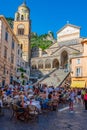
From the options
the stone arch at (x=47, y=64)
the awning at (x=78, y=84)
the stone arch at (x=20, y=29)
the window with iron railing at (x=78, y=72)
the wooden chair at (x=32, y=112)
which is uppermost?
the stone arch at (x=20, y=29)

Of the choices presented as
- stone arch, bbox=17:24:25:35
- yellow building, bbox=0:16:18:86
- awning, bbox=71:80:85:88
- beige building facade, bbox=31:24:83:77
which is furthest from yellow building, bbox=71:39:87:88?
stone arch, bbox=17:24:25:35

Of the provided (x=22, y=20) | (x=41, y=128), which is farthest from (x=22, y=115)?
(x=22, y=20)

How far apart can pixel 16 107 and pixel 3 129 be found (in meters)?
2.72

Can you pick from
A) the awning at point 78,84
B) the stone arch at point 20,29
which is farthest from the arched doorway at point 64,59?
the awning at point 78,84

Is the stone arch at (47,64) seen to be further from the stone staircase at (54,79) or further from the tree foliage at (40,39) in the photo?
the tree foliage at (40,39)

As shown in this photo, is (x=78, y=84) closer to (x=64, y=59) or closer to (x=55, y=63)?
(x=55, y=63)

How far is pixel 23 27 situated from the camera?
93.2 metres

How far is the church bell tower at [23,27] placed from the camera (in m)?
90.4

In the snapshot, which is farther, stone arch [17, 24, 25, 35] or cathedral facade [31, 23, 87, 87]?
stone arch [17, 24, 25, 35]

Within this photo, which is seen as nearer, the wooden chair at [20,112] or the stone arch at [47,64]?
the wooden chair at [20,112]

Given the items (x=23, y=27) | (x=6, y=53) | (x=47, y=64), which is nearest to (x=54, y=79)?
(x=6, y=53)

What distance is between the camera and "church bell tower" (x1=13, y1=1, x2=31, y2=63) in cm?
9044

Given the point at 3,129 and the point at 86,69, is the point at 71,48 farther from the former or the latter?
the point at 3,129

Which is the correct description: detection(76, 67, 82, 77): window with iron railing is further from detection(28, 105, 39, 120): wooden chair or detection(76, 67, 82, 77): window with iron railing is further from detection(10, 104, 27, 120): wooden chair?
detection(10, 104, 27, 120): wooden chair
